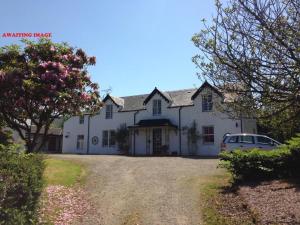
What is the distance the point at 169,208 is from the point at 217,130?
21728mm

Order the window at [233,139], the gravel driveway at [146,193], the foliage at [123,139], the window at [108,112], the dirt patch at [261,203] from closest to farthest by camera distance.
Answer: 1. the dirt patch at [261,203]
2. the gravel driveway at [146,193]
3. the window at [233,139]
4. the foliage at [123,139]
5. the window at [108,112]

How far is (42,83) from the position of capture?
1423cm

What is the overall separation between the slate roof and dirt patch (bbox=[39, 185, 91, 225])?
2170 centimetres

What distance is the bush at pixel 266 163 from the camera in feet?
48.6

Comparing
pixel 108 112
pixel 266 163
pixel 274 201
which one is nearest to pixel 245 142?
pixel 266 163

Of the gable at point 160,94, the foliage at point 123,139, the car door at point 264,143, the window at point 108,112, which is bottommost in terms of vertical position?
the car door at point 264,143

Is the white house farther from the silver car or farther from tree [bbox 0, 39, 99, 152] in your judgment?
tree [bbox 0, 39, 99, 152]

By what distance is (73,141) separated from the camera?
43.5 metres

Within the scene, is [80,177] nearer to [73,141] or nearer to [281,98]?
[281,98]

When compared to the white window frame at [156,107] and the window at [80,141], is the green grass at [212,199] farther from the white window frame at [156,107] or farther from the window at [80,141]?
the window at [80,141]

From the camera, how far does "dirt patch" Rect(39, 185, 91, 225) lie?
1145 cm

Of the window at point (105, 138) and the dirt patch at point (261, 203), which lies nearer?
the dirt patch at point (261, 203)

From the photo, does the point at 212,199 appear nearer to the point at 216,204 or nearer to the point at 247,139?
the point at 216,204

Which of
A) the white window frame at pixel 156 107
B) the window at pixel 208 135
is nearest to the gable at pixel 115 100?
the white window frame at pixel 156 107
